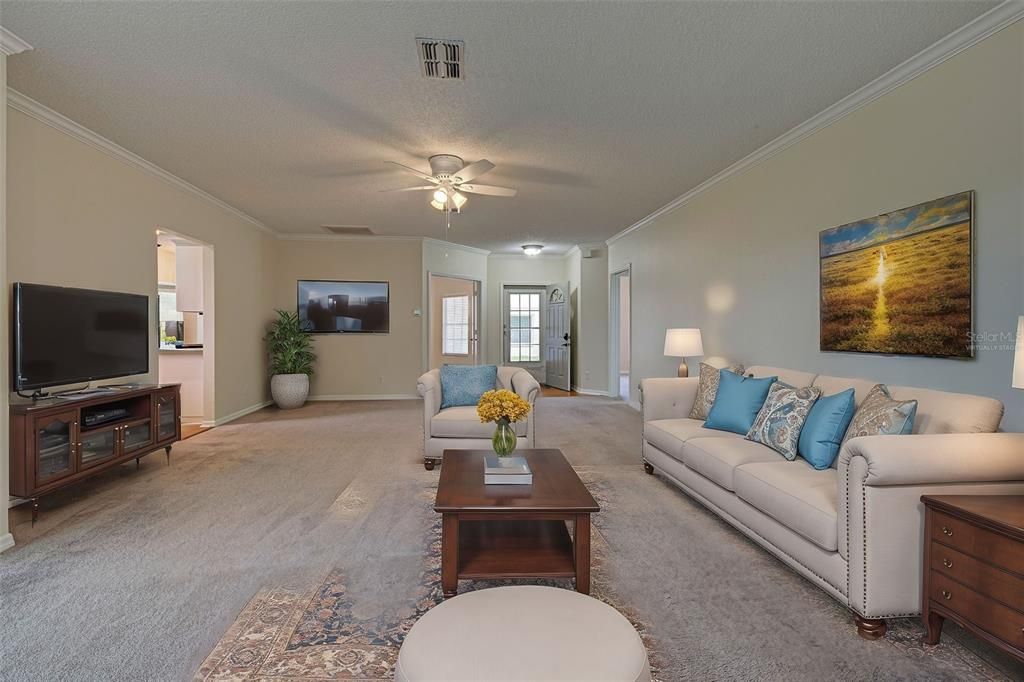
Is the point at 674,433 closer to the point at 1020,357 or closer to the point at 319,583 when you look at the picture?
the point at 1020,357

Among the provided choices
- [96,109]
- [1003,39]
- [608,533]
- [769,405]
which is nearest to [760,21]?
[1003,39]

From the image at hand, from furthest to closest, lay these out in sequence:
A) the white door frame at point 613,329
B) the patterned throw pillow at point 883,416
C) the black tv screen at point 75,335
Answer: the white door frame at point 613,329, the black tv screen at point 75,335, the patterned throw pillow at point 883,416

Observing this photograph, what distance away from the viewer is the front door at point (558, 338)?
9.35 meters

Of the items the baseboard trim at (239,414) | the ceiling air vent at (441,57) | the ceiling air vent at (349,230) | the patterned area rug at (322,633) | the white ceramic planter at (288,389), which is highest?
the ceiling air vent at (349,230)

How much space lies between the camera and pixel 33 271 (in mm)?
3363

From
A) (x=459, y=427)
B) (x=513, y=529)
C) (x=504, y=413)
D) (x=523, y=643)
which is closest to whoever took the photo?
(x=523, y=643)

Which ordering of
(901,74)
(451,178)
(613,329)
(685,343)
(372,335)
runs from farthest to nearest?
(613,329), (372,335), (685,343), (451,178), (901,74)

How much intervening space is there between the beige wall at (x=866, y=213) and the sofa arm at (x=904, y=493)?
2.24ft

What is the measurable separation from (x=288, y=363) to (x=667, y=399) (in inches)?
214

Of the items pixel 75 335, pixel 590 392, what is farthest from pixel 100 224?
pixel 590 392

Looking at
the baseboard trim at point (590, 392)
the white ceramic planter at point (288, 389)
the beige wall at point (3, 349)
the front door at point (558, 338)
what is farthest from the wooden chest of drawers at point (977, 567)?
the front door at point (558, 338)

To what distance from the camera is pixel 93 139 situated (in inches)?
153

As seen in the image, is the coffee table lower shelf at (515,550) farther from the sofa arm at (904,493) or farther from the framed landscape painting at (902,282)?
the framed landscape painting at (902,282)

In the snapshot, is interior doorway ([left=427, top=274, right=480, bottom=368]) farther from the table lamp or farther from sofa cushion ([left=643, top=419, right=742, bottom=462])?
sofa cushion ([left=643, top=419, right=742, bottom=462])
